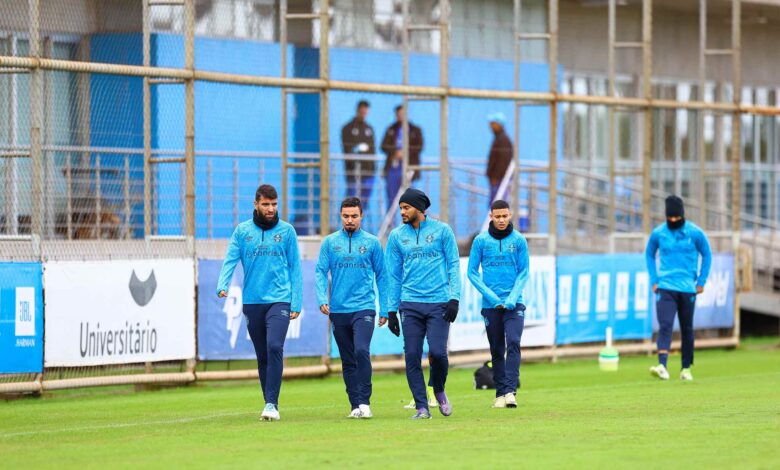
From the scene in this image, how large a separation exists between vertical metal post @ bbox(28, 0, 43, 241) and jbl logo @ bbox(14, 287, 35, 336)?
0.65m

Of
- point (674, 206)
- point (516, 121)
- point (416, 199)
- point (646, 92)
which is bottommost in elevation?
point (674, 206)

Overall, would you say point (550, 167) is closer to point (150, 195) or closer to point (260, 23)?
point (260, 23)

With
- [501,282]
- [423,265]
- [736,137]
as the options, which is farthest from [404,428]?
[736,137]

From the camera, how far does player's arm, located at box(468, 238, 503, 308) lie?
14398 millimetres

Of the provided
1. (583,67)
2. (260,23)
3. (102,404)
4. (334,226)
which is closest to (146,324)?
(102,404)

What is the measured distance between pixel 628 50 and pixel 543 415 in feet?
61.7

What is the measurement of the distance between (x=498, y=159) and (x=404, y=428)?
1120 centimetres

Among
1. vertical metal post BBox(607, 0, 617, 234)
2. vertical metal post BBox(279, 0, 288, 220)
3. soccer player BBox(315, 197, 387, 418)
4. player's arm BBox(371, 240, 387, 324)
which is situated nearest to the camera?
soccer player BBox(315, 197, 387, 418)

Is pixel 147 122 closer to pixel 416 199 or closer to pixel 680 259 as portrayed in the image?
pixel 416 199

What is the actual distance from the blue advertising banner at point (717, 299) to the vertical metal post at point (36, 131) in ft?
39.5

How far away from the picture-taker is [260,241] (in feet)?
43.3

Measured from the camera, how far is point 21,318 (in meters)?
→ 16.1

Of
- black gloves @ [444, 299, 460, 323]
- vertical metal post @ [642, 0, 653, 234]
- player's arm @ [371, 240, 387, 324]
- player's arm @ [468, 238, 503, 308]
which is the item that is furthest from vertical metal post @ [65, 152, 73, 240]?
vertical metal post @ [642, 0, 653, 234]

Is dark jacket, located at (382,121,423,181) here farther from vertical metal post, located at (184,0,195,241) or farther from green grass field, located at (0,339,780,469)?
green grass field, located at (0,339,780,469)
